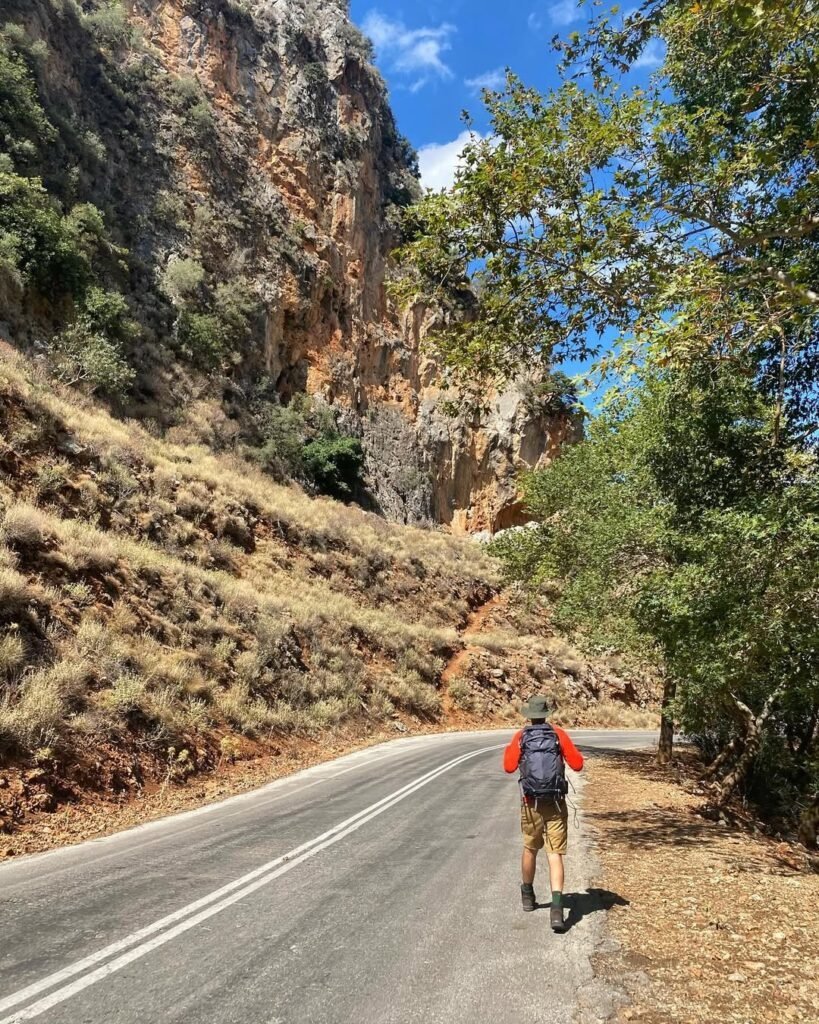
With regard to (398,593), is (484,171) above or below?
above

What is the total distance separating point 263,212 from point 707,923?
→ 45248 millimetres

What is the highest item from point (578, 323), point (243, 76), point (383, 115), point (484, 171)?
point (383, 115)

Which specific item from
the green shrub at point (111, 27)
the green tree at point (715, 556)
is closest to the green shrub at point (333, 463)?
the green tree at point (715, 556)

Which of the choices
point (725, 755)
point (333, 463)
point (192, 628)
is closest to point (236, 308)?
point (333, 463)

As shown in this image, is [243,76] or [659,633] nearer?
[659,633]

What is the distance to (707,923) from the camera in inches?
213

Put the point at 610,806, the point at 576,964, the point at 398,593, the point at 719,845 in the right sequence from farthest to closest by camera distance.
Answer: the point at 398,593, the point at 610,806, the point at 719,845, the point at 576,964

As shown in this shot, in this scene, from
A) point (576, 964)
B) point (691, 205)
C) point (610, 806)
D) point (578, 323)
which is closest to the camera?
point (576, 964)

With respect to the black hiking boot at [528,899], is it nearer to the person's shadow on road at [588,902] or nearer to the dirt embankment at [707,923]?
the person's shadow on road at [588,902]

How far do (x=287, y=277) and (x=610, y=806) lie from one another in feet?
125

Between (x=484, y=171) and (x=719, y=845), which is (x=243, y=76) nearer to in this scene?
(x=484, y=171)

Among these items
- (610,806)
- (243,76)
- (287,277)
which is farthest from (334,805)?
(243,76)

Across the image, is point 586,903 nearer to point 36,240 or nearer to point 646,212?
point 646,212

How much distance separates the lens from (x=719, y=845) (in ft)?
28.5
